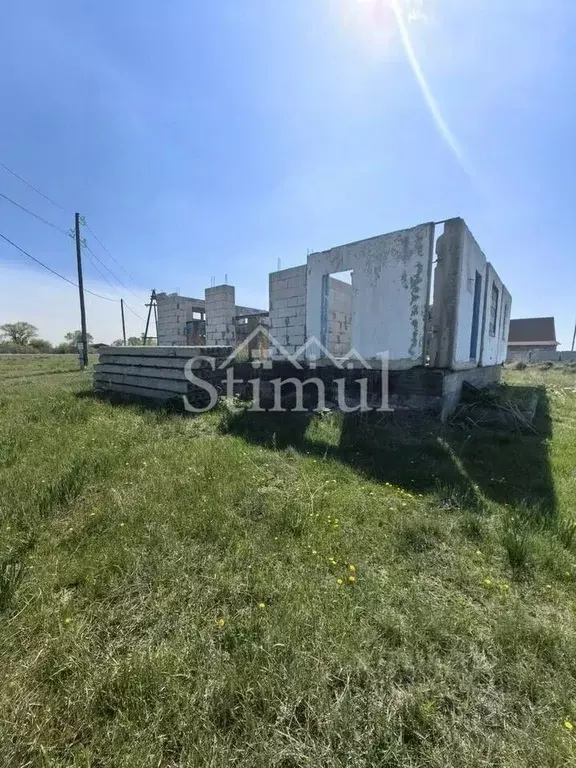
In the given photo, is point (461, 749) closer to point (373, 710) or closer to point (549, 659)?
point (373, 710)

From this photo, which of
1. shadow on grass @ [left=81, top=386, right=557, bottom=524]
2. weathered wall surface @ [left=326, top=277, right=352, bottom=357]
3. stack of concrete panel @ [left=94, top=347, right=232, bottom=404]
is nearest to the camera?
shadow on grass @ [left=81, top=386, right=557, bottom=524]

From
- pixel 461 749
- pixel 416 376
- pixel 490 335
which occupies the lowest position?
pixel 461 749

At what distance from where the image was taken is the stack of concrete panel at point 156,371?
17.6ft

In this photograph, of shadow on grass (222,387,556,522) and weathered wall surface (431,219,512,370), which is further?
weathered wall surface (431,219,512,370)

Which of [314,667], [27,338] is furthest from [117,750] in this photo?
[27,338]

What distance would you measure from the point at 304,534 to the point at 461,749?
1.21m

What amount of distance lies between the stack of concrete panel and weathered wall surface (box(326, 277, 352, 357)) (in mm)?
1883

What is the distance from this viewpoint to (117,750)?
1.01m

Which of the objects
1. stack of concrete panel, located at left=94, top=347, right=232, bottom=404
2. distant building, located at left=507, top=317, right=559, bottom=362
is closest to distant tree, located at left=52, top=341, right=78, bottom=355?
stack of concrete panel, located at left=94, top=347, right=232, bottom=404

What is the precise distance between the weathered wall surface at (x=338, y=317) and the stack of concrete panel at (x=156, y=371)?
74.1 inches

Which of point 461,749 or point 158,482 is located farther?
point 158,482

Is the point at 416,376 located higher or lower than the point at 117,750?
higher

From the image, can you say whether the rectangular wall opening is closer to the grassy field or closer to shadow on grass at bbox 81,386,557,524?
shadow on grass at bbox 81,386,557,524

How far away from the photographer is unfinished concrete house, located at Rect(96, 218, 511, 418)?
15.3 ft
